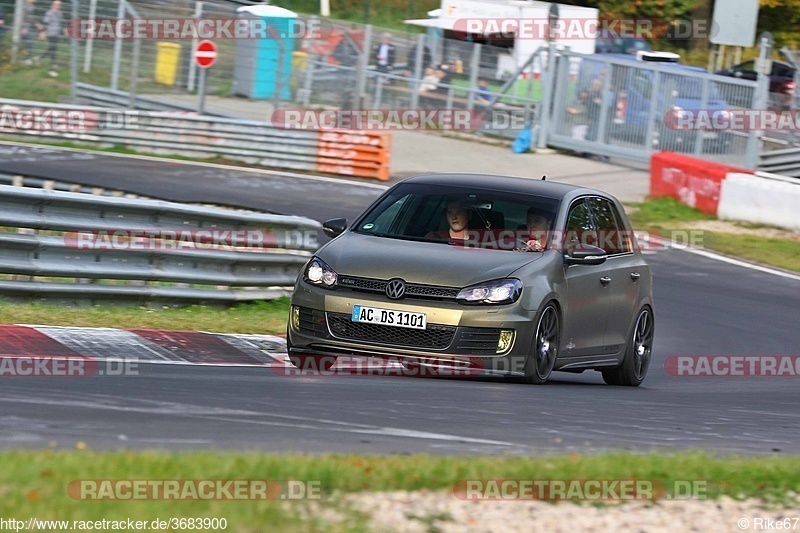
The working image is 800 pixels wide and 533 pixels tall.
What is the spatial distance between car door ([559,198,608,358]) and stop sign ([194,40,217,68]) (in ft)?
61.0

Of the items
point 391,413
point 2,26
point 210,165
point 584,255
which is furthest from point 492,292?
point 2,26

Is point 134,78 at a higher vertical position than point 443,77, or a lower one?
lower

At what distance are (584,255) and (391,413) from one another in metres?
2.95

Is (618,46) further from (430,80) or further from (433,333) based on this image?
(433,333)

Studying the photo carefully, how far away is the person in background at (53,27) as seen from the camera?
27.0m

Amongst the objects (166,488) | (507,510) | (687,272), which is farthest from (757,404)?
(687,272)

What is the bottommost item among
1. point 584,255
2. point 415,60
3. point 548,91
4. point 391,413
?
point 391,413

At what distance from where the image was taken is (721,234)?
22.6m

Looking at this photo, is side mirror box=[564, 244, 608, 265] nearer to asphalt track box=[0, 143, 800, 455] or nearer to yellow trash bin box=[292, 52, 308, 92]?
asphalt track box=[0, 143, 800, 455]

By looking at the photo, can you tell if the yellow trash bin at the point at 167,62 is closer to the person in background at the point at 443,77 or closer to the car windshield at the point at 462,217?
the person in background at the point at 443,77

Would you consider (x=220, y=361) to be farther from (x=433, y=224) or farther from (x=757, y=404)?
(x=757, y=404)

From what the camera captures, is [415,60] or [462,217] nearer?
[462,217]

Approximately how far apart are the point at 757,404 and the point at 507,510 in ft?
18.3

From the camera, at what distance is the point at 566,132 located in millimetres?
31500
